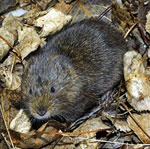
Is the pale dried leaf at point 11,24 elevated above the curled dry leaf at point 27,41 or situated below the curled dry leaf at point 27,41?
above

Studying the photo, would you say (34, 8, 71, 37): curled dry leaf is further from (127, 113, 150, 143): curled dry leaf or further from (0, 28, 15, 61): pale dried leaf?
(127, 113, 150, 143): curled dry leaf

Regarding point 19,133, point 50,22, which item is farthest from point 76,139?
point 50,22

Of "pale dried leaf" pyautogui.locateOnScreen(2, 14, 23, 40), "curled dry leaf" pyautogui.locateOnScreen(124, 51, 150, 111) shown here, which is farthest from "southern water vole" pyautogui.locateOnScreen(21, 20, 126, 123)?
"pale dried leaf" pyautogui.locateOnScreen(2, 14, 23, 40)

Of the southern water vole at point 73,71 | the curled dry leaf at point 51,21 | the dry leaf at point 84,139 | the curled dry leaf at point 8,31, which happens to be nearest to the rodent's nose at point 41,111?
the southern water vole at point 73,71

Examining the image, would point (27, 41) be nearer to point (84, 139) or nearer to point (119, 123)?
point (84, 139)

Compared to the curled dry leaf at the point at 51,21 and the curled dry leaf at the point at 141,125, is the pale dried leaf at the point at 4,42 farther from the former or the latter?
the curled dry leaf at the point at 141,125

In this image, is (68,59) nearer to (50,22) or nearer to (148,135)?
(50,22)
